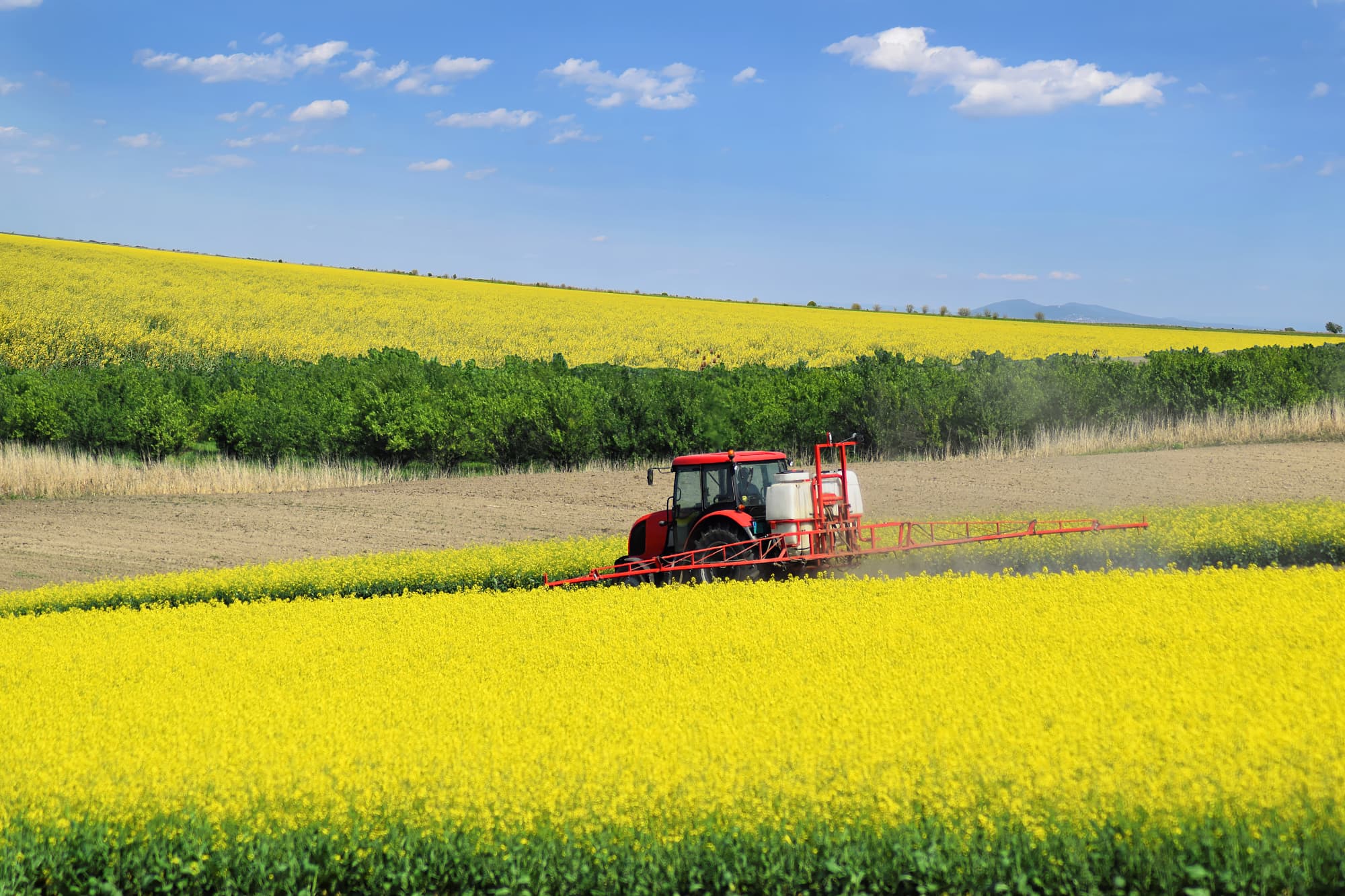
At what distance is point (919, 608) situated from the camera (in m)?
9.80

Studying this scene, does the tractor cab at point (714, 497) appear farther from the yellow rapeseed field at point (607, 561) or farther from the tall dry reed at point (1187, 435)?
the tall dry reed at point (1187, 435)

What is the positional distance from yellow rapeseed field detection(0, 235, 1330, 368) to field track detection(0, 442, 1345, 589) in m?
18.8

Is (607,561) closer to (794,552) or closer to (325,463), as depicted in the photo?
(794,552)

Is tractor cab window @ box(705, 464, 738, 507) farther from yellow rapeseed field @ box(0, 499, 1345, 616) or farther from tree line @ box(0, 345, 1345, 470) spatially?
tree line @ box(0, 345, 1345, 470)

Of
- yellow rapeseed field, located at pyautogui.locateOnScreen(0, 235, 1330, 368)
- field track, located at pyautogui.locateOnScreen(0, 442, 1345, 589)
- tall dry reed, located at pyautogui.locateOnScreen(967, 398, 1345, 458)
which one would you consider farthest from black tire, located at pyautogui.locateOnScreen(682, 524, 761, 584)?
yellow rapeseed field, located at pyautogui.locateOnScreen(0, 235, 1330, 368)

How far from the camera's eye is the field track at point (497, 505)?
1839 cm

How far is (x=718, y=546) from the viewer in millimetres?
12242

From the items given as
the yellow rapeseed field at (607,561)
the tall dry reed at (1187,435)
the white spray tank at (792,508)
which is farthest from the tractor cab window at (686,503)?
the tall dry reed at (1187,435)

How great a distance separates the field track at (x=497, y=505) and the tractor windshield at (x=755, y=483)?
17.8 feet

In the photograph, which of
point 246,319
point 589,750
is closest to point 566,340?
point 246,319

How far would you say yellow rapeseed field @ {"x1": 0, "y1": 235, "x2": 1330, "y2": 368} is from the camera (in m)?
40.8

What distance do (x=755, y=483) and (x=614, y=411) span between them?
13541 millimetres

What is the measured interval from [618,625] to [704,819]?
4282 millimetres

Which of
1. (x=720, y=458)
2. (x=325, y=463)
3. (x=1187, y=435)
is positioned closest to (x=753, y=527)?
(x=720, y=458)
